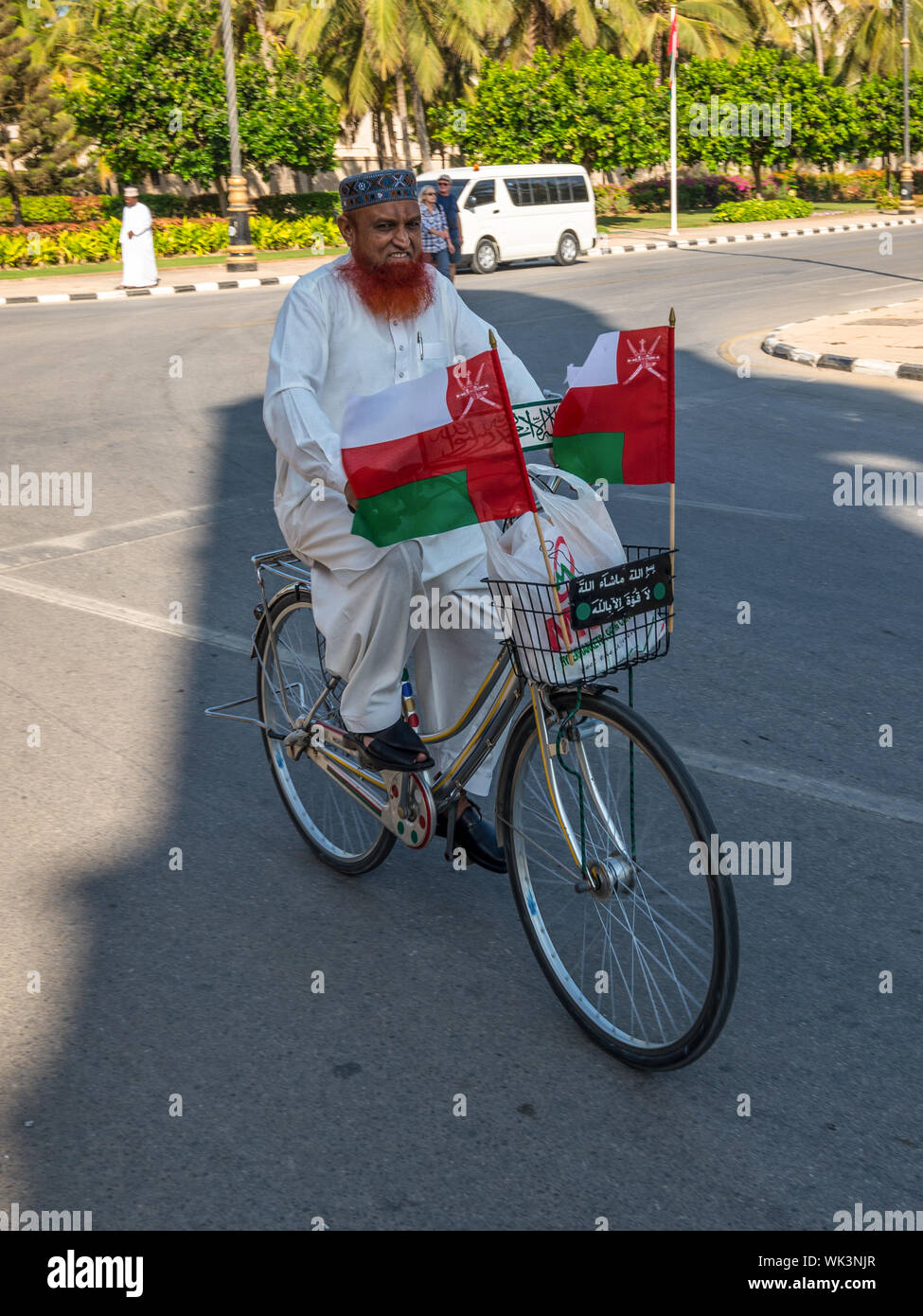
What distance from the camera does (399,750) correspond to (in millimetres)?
3678

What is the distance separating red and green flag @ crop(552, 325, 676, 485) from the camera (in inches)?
122

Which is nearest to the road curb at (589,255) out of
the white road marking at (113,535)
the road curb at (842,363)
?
the road curb at (842,363)

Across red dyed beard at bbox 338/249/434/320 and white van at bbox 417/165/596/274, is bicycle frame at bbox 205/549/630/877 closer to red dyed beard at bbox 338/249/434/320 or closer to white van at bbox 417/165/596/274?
red dyed beard at bbox 338/249/434/320

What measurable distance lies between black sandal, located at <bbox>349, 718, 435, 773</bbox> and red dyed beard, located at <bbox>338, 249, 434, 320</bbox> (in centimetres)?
108

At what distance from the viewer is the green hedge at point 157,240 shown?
98.2ft

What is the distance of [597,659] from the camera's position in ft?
9.73

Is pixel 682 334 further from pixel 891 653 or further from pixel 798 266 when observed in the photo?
pixel 891 653

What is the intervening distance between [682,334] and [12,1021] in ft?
46.2

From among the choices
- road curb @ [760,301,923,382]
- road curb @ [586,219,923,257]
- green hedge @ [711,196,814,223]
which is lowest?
road curb @ [760,301,923,382]

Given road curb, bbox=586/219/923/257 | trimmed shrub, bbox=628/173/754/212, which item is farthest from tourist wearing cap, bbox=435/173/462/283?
trimmed shrub, bbox=628/173/754/212

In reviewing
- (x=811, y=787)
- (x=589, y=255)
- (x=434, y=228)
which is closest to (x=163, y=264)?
(x=589, y=255)

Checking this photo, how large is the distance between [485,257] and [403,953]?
25.1 m

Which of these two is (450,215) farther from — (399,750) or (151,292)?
(399,750)
